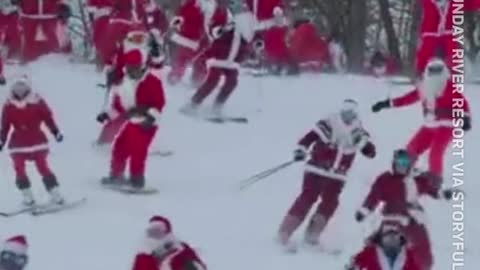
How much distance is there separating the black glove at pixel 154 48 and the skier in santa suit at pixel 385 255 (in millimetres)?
6198

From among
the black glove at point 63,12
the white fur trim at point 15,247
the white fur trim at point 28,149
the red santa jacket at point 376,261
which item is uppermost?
the black glove at point 63,12

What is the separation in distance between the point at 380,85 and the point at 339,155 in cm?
787

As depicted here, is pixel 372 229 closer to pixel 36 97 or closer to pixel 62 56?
pixel 36 97

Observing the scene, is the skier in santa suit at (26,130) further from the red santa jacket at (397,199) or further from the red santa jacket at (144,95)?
the red santa jacket at (397,199)

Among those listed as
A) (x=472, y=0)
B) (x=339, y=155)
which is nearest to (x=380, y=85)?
(x=472, y=0)

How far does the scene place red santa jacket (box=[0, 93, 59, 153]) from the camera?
57.1 feet

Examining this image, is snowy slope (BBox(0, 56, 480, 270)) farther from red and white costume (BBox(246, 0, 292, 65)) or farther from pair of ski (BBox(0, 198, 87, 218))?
red and white costume (BBox(246, 0, 292, 65))

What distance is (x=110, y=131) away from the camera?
19891mm

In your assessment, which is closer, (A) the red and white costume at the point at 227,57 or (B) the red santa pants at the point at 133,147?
(B) the red santa pants at the point at 133,147

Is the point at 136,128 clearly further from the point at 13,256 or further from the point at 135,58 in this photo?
the point at 13,256

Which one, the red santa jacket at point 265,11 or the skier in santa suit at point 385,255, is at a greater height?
the red santa jacket at point 265,11

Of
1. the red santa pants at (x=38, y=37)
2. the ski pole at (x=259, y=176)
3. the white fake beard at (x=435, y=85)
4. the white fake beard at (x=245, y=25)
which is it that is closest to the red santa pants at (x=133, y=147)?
the ski pole at (x=259, y=176)

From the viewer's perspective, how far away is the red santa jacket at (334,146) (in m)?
16.8

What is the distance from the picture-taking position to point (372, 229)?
1579 centimetres
